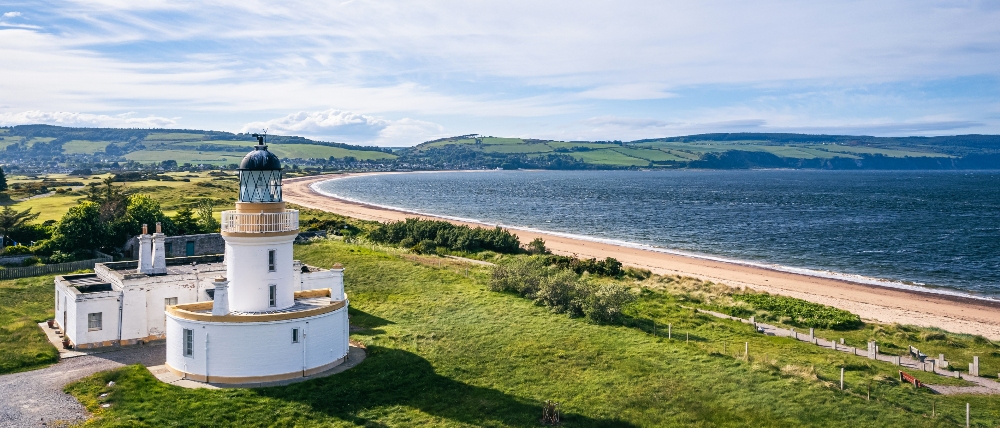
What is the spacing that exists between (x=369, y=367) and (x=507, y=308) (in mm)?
9627

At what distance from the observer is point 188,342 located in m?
19.2

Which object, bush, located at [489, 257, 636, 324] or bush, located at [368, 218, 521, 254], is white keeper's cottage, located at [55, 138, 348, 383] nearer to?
bush, located at [489, 257, 636, 324]

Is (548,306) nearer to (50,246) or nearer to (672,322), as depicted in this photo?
(672,322)

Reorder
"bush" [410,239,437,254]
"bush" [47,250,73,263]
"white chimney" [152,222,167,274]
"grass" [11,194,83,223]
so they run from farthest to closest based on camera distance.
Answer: "grass" [11,194,83,223] < "bush" [410,239,437,254] < "bush" [47,250,73,263] < "white chimney" [152,222,167,274]

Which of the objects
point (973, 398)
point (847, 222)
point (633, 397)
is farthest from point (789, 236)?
point (633, 397)

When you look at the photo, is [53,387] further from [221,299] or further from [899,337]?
[899,337]

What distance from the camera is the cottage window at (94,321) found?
73.6 ft

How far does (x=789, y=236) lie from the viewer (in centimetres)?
7006

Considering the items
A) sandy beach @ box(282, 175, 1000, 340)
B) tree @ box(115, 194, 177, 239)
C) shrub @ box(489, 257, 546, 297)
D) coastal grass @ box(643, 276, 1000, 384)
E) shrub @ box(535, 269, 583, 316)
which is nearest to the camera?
coastal grass @ box(643, 276, 1000, 384)

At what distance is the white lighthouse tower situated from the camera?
1881 centimetres

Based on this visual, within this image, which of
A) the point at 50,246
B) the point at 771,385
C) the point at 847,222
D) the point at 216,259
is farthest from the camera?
the point at 847,222

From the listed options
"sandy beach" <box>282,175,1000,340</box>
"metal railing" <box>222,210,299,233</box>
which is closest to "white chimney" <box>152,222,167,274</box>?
"metal railing" <box>222,210,299,233</box>

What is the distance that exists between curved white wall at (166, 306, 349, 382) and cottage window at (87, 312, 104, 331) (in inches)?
188

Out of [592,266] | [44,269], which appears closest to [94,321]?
[44,269]
